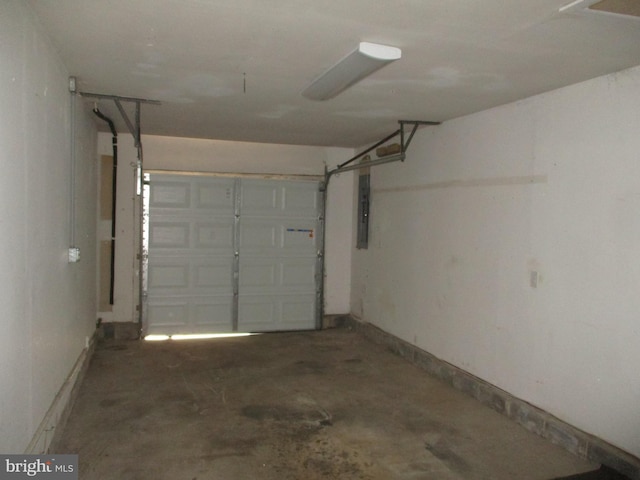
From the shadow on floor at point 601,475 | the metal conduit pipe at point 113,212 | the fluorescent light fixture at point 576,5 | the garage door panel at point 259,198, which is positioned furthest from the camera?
the garage door panel at point 259,198

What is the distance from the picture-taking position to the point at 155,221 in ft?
20.1

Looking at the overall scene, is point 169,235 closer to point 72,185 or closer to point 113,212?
point 113,212

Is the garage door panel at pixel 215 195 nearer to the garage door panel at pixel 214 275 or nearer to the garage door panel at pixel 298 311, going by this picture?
the garage door panel at pixel 214 275

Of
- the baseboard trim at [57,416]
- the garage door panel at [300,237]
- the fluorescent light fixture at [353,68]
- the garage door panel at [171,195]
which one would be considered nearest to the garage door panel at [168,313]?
the garage door panel at [171,195]

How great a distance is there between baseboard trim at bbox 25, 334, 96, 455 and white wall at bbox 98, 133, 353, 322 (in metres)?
1.79

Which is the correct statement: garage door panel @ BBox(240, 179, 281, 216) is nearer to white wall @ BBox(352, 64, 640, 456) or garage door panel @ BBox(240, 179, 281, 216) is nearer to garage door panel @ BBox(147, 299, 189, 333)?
garage door panel @ BBox(147, 299, 189, 333)

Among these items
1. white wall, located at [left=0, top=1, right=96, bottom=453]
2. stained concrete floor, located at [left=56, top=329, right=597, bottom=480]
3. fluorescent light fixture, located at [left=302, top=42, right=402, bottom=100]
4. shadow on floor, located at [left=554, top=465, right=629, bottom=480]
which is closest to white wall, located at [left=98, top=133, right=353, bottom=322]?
stained concrete floor, located at [left=56, top=329, right=597, bottom=480]

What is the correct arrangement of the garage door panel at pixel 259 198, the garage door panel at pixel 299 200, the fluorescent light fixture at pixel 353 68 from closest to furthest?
the fluorescent light fixture at pixel 353 68
the garage door panel at pixel 259 198
the garage door panel at pixel 299 200

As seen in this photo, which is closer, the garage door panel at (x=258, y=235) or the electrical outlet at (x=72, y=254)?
the electrical outlet at (x=72, y=254)

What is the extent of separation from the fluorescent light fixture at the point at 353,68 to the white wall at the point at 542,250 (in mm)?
1477

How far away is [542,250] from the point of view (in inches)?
140

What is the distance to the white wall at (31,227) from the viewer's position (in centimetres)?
210

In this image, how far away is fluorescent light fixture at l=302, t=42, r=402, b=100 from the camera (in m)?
2.68

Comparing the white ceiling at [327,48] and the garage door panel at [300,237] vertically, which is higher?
the white ceiling at [327,48]
